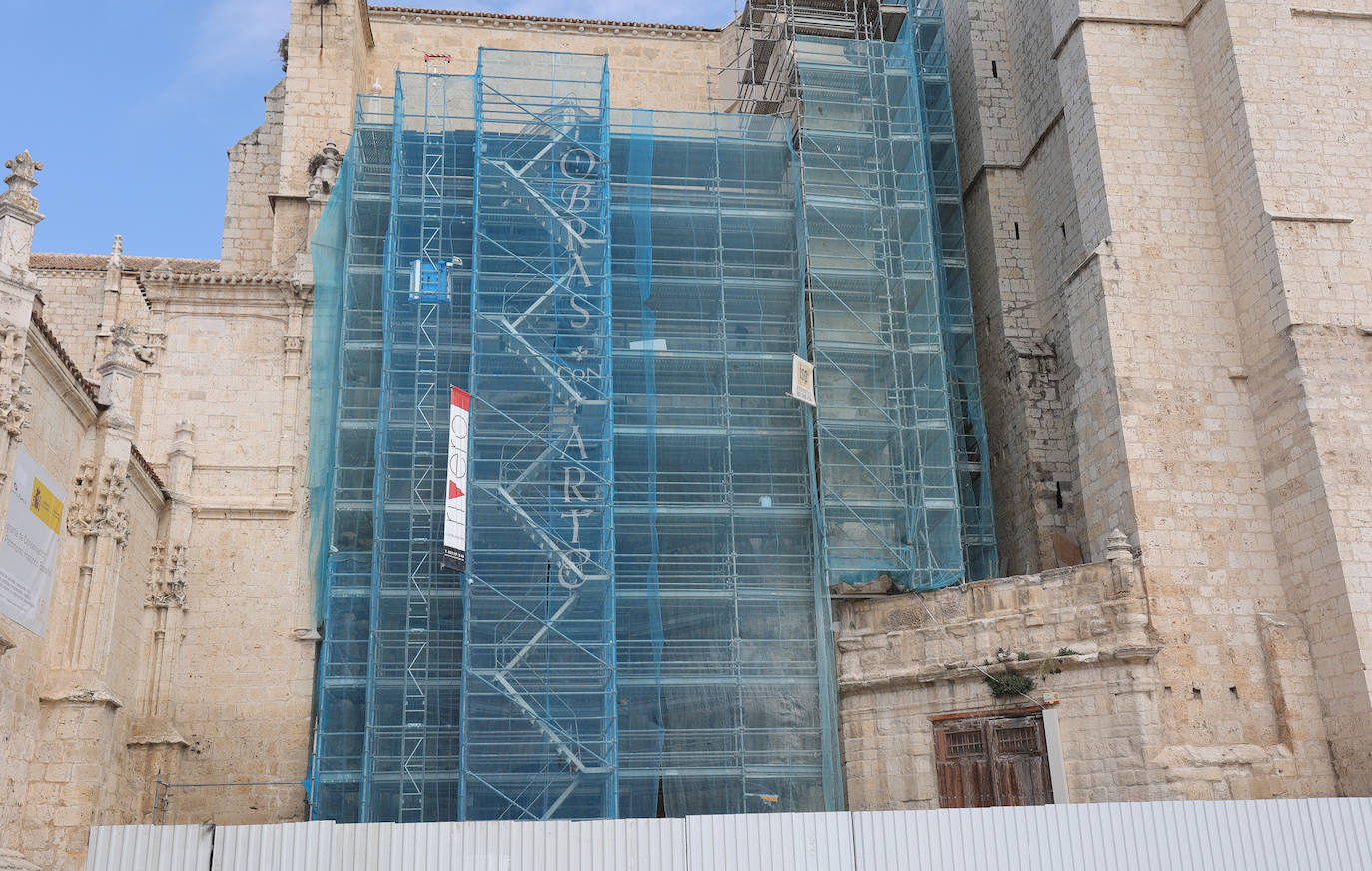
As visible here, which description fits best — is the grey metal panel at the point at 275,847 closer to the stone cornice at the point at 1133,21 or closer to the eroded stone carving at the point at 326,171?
the eroded stone carving at the point at 326,171

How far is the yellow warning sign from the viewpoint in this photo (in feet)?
46.8

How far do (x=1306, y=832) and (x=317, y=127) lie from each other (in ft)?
62.3

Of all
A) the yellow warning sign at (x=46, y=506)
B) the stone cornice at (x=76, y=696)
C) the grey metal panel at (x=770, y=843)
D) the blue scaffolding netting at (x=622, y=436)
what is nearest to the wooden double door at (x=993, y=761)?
the blue scaffolding netting at (x=622, y=436)

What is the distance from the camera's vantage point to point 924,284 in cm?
2144

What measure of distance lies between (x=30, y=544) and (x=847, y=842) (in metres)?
9.10

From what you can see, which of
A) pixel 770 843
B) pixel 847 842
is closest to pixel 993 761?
pixel 847 842

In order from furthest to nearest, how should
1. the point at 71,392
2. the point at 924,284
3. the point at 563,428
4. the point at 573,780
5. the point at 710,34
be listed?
the point at 710,34 < the point at 924,284 < the point at 563,428 < the point at 573,780 < the point at 71,392

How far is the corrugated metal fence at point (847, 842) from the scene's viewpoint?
42.3 ft

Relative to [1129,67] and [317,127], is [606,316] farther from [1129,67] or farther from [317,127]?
[1129,67]

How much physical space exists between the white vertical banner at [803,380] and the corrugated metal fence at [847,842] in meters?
8.10

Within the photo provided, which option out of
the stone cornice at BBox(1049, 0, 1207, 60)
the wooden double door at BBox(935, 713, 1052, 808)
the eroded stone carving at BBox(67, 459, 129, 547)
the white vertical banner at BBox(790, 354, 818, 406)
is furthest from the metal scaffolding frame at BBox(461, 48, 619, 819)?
the stone cornice at BBox(1049, 0, 1207, 60)

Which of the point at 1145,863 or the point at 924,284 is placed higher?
the point at 924,284

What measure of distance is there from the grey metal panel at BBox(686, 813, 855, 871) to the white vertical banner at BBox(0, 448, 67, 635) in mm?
7313

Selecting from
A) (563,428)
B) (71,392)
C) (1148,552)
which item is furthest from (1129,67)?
(71,392)
